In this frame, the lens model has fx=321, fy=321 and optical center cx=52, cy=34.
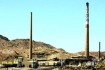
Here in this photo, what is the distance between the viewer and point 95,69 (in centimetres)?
4369

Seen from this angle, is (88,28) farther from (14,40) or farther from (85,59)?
(14,40)

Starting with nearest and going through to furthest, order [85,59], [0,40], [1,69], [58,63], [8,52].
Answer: [1,69] → [58,63] → [85,59] → [8,52] → [0,40]

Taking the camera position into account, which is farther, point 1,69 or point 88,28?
point 88,28

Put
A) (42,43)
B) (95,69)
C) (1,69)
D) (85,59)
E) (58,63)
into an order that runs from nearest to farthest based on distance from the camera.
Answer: (95,69)
(1,69)
(58,63)
(85,59)
(42,43)

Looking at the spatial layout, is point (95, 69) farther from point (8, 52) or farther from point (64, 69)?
point (8, 52)

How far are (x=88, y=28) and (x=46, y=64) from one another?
534 inches

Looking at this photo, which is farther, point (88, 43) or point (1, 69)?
point (88, 43)

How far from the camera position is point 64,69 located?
45094 mm

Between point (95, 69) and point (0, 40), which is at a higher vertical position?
point (0, 40)

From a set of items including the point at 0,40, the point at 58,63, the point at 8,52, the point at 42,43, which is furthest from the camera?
the point at 42,43

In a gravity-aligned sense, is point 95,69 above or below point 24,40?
below

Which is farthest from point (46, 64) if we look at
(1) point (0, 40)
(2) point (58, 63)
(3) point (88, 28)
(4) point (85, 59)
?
(1) point (0, 40)

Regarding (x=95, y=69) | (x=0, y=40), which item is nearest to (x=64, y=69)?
(x=95, y=69)

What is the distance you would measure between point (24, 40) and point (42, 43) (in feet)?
24.6
